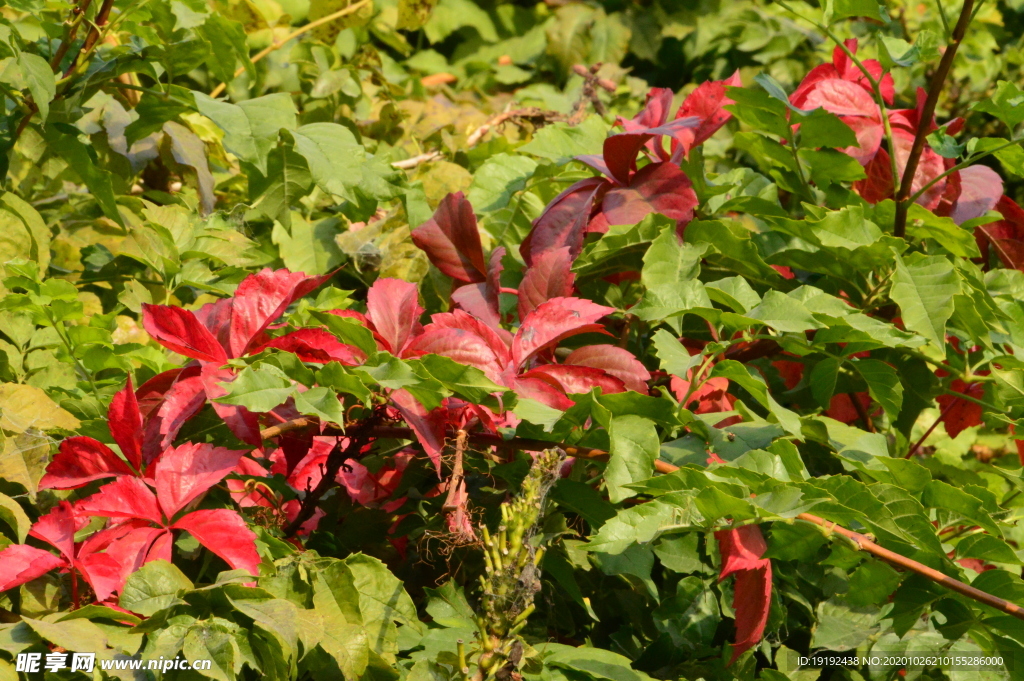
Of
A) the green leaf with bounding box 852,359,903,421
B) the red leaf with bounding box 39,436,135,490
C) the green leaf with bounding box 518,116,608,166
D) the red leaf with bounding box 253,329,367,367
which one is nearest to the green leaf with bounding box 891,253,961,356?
the green leaf with bounding box 852,359,903,421

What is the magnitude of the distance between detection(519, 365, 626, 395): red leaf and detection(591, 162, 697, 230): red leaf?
0.75 ft

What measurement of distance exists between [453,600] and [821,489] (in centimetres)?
40

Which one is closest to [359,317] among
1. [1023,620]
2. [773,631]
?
[773,631]

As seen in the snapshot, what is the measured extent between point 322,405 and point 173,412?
0.56 feet

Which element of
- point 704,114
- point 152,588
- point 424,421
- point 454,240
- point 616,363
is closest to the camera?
point 152,588

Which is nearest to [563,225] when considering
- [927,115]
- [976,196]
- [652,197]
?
[652,197]

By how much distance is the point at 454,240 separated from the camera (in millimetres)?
1056

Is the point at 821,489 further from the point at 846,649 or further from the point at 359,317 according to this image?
the point at 359,317

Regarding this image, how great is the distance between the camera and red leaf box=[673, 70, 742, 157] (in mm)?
1134

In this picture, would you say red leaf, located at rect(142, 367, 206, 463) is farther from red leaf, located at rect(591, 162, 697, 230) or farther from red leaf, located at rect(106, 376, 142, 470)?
red leaf, located at rect(591, 162, 697, 230)

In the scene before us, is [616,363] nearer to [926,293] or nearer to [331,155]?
[926,293]

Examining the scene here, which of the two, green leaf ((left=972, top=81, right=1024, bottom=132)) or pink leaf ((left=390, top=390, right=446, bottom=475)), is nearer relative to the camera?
pink leaf ((left=390, top=390, right=446, bottom=475))

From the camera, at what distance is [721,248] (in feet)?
3.39

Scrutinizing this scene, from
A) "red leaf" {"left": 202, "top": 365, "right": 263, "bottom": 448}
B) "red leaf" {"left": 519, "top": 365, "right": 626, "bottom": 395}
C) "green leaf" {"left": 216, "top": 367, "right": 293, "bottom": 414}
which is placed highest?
"green leaf" {"left": 216, "top": 367, "right": 293, "bottom": 414}
